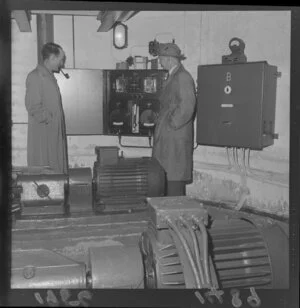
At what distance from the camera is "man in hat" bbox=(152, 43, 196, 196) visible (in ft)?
11.1

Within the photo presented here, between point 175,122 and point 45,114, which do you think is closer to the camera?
point 45,114

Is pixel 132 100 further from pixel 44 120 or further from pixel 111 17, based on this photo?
pixel 44 120

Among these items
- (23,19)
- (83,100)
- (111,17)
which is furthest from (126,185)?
(23,19)

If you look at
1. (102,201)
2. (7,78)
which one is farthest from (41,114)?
(7,78)

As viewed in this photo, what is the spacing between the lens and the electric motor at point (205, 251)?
179 cm

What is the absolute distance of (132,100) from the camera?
4152 mm

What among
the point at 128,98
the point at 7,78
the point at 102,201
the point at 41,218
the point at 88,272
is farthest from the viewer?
the point at 128,98

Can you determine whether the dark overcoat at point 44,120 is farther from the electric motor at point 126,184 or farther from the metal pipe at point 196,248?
the metal pipe at point 196,248

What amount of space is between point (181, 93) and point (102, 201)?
1.12 m

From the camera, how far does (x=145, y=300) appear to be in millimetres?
1921

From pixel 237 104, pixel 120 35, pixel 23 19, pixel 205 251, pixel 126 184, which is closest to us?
pixel 205 251

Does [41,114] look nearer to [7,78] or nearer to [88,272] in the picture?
[7,78]

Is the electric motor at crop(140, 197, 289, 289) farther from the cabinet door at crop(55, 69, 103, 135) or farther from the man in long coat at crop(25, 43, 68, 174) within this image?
the cabinet door at crop(55, 69, 103, 135)

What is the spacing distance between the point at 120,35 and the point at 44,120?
148cm
